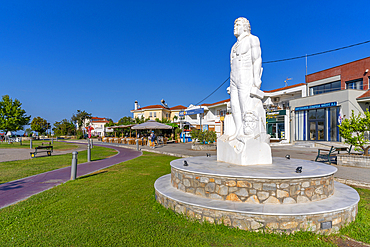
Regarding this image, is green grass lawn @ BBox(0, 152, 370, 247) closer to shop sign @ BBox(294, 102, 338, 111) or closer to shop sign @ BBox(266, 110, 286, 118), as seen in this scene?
shop sign @ BBox(294, 102, 338, 111)

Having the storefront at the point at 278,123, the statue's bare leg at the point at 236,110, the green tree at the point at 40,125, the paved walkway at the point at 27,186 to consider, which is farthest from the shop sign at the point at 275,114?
the green tree at the point at 40,125

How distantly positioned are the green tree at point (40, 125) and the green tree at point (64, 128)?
361 centimetres

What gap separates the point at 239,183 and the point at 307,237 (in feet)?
4.46

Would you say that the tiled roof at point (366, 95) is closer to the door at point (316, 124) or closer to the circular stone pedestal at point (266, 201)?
the door at point (316, 124)

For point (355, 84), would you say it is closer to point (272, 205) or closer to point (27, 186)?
point (272, 205)

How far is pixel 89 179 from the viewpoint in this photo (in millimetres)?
7770

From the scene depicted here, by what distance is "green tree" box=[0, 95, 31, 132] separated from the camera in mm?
37959

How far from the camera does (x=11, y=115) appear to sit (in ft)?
129

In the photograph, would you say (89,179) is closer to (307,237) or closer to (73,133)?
(307,237)

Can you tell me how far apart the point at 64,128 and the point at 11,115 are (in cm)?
2585

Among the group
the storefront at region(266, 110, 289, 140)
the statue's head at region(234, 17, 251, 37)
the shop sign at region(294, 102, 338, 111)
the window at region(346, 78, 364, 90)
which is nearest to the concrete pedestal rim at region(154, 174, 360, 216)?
the statue's head at region(234, 17, 251, 37)

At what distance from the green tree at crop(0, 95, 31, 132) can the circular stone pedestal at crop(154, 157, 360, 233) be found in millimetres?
46632

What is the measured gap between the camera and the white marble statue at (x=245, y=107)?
19.2 feet

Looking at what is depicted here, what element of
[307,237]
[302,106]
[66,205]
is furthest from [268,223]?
[302,106]
